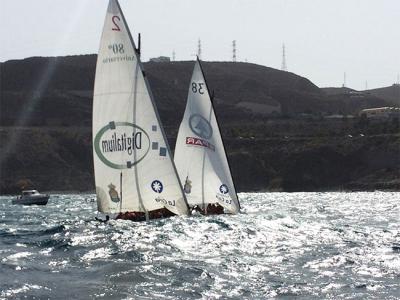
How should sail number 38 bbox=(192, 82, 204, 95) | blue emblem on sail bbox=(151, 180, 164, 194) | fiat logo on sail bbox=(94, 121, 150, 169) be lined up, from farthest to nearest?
sail number 38 bbox=(192, 82, 204, 95) < fiat logo on sail bbox=(94, 121, 150, 169) < blue emblem on sail bbox=(151, 180, 164, 194)

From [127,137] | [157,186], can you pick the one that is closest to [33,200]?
[127,137]

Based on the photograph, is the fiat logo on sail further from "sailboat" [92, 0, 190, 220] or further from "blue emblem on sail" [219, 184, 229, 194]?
"blue emblem on sail" [219, 184, 229, 194]

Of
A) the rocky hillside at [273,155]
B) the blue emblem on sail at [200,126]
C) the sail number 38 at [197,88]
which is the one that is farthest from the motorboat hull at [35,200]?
the rocky hillside at [273,155]

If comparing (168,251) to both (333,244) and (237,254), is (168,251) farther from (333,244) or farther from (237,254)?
(333,244)

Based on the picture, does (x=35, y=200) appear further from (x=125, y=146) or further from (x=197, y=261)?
(x=197, y=261)

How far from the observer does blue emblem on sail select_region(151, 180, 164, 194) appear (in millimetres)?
40013

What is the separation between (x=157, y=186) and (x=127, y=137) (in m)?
2.88

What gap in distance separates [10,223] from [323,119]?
142m

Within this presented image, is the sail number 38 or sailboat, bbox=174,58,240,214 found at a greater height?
the sail number 38

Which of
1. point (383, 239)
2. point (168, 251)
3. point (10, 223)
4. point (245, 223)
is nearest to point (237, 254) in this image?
point (168, 251)

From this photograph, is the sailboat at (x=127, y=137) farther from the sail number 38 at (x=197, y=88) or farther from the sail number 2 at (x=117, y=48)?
the sail number 38 at (x=197, y=88)

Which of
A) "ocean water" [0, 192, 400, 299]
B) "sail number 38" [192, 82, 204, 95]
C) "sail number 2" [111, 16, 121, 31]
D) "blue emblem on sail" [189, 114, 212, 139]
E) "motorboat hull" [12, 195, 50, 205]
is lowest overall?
"motorboat hull" [12, 195, 50, 205]

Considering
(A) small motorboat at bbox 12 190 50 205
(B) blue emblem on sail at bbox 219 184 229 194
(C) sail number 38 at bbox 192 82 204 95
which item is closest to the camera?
(B) blue emblem on sail at bbox 219 184 229 194

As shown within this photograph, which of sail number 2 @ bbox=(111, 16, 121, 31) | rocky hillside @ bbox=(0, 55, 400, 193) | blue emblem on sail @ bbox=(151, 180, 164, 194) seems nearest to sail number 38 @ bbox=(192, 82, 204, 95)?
sail number 2 @ bbox=(111, 16, 121, 31)
